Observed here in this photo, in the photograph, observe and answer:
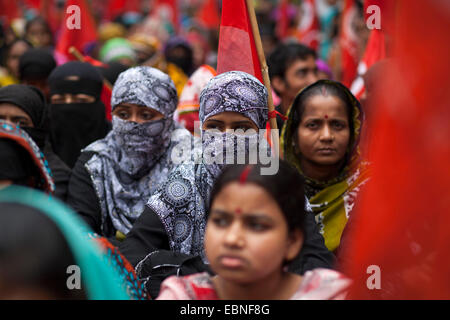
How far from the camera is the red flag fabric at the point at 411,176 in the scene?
71.6 inches

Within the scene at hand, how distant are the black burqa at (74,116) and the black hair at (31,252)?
2921 mm

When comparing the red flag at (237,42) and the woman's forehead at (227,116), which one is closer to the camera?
the woman's forehead at (227,116)

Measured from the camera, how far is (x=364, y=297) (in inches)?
79.0

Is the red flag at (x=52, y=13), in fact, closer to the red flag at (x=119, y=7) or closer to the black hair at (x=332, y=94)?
the red flag at (x=119, y=7)

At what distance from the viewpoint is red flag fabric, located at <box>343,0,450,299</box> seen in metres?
1.82

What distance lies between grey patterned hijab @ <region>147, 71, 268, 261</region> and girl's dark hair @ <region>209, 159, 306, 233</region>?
0.90 meters

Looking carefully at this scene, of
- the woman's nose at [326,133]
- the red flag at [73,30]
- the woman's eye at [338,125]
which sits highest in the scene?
the red flag at [73,30]

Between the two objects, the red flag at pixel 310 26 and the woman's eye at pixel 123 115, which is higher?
the red flag at pixel 310 26

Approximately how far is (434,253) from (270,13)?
1153 cm

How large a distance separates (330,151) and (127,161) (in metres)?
1.17

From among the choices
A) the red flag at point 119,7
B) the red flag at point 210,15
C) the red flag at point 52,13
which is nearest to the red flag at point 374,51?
the red flag at point 52,13

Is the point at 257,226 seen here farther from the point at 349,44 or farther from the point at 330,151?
the point at 349,44

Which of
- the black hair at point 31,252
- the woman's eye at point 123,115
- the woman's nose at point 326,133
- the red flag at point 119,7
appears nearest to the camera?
the black hair at point 31,252
